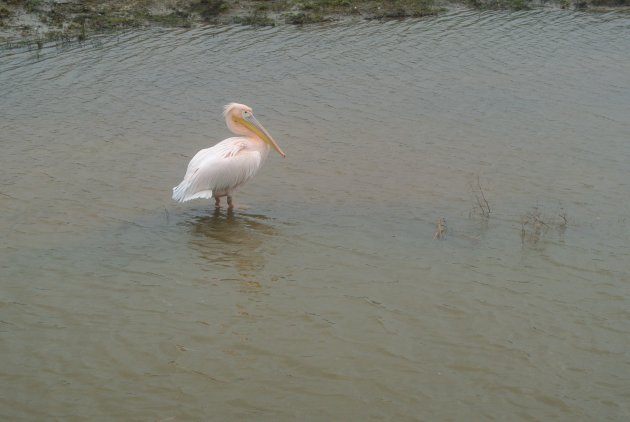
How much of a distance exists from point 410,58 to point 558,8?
5.11m

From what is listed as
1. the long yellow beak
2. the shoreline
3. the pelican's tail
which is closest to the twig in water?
the long yellow beak

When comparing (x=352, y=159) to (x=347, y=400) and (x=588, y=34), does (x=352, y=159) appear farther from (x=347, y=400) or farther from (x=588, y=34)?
(x=588, y=34)

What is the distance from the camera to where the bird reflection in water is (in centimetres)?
708

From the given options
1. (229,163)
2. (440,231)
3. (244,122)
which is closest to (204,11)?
(244,122)

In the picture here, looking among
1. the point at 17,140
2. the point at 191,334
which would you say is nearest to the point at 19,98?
the point at 17,140

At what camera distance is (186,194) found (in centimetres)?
795

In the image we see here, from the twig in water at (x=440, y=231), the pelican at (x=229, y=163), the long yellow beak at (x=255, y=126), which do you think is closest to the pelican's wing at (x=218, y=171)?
the pelican at (x=229, y=163)

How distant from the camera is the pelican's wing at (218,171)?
8.00 m

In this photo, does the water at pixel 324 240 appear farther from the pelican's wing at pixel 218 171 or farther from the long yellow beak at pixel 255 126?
the long yellow beak at pixel 255 126

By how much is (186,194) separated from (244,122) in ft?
4.09

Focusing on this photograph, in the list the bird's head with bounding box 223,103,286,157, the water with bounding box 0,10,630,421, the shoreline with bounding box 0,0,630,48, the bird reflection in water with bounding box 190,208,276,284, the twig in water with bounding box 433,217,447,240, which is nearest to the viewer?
the water with bounding box 0,10,630,421

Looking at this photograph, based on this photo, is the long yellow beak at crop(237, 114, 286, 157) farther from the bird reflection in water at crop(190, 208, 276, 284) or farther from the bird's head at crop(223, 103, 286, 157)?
the bird reflection in water at crop(190, 208, 276, 284)

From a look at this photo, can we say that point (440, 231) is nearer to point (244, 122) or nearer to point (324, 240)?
point (324, 240)

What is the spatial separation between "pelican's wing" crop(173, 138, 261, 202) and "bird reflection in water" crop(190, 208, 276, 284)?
1.02ft
